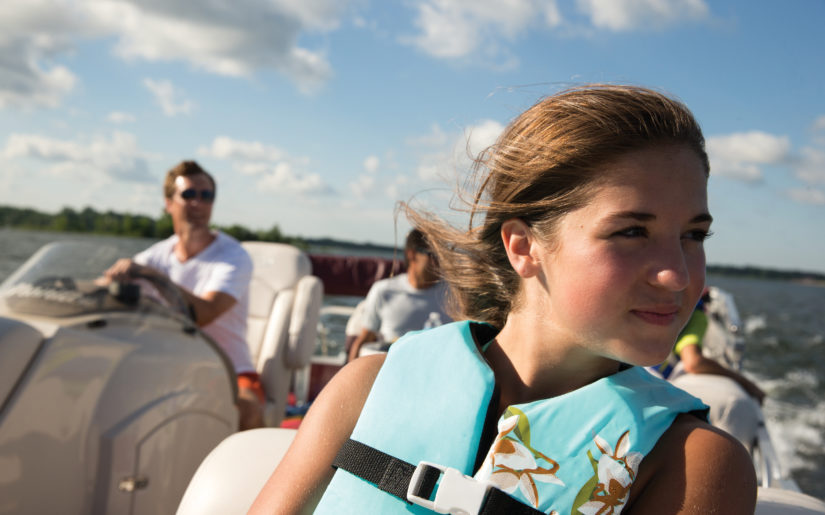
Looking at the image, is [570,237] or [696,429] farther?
[570,237]

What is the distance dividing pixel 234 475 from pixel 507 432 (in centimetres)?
56

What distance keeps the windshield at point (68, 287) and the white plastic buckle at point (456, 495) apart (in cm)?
147

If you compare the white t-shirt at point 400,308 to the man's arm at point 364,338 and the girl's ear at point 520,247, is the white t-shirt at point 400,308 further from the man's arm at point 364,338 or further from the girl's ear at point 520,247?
the girl's ear at point 520,247

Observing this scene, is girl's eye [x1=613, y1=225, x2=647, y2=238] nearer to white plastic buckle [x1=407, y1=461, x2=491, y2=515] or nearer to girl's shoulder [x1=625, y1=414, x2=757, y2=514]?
girl's shoulder [x1=625, y1=414, x2=757, y2=514]

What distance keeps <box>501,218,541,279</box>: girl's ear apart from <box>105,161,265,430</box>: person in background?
2444mm

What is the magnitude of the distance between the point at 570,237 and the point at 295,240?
16366mm

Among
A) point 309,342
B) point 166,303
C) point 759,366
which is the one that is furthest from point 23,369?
point 759,366

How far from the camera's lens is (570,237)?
102cm

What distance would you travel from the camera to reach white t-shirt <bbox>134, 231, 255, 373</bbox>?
345 cm

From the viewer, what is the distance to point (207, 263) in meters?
3.60

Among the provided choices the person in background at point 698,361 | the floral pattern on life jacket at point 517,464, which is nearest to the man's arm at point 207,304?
the floral pattern on life jacket at point 517,464

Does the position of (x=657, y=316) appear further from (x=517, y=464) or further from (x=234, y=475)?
(x=234, y=475)

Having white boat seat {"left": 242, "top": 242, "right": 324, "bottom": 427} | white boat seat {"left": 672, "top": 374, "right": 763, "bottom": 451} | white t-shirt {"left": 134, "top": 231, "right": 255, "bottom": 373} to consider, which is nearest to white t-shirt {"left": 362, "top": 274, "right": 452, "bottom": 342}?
white boat seat {"left": 242, "top": 242, "right": 324, "bottom": 427}

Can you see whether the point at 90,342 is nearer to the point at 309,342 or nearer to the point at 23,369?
the point at 23,369
